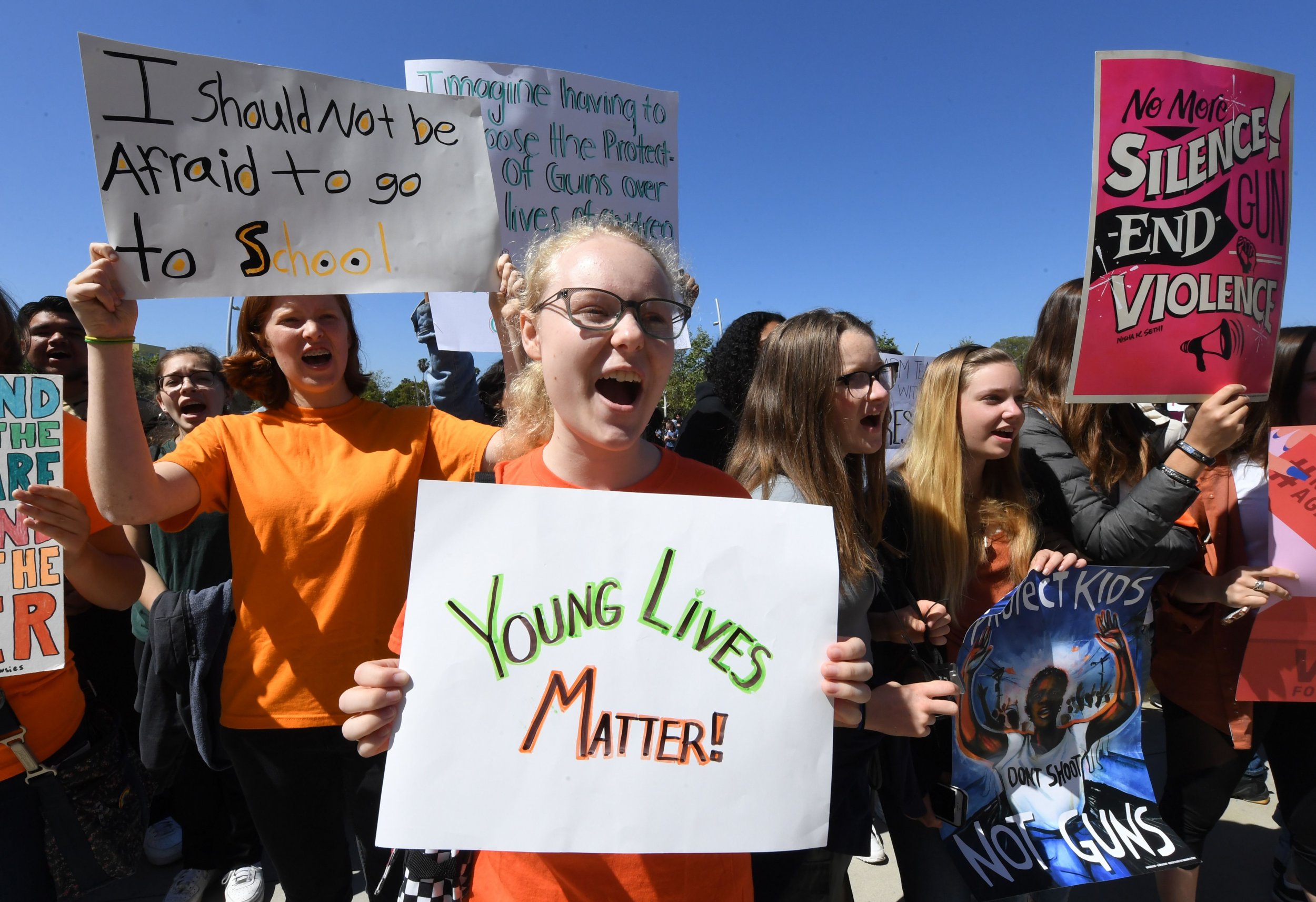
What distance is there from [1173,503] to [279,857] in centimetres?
266

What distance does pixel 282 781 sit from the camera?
5.69ft

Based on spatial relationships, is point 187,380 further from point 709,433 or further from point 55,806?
point 709,433

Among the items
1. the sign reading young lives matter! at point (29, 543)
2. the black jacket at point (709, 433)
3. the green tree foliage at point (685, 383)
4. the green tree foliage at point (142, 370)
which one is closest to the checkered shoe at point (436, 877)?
the sign reading young lives matter! at point (29, 543)

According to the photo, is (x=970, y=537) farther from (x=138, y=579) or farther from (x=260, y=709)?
(x=138, y=579)

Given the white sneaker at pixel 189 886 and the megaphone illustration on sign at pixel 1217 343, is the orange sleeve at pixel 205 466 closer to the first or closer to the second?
the white sneaker at pixel 189 886

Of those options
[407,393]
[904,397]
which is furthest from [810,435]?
[407,393]

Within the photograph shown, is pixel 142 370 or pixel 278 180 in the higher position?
pixel 278 180

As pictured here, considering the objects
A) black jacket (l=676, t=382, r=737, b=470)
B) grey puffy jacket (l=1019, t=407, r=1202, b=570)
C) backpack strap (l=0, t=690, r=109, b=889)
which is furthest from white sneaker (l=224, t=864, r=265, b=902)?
grey puffy jacket (l=1019, t=407, r=1202, b=570)

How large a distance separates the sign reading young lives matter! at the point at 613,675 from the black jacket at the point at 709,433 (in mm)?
1872

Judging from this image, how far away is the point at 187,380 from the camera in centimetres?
292

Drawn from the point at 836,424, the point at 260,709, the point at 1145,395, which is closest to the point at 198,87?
the point at 260,709

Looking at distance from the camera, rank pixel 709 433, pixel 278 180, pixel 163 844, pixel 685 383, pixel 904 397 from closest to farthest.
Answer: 1. pixel 278 180
2. pixel 163 844
3. pixel 709 433
4. pixel 904 397
5. pixel 685 383

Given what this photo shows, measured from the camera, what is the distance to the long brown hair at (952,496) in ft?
7.08

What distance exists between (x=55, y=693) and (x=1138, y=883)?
3.90 meters
